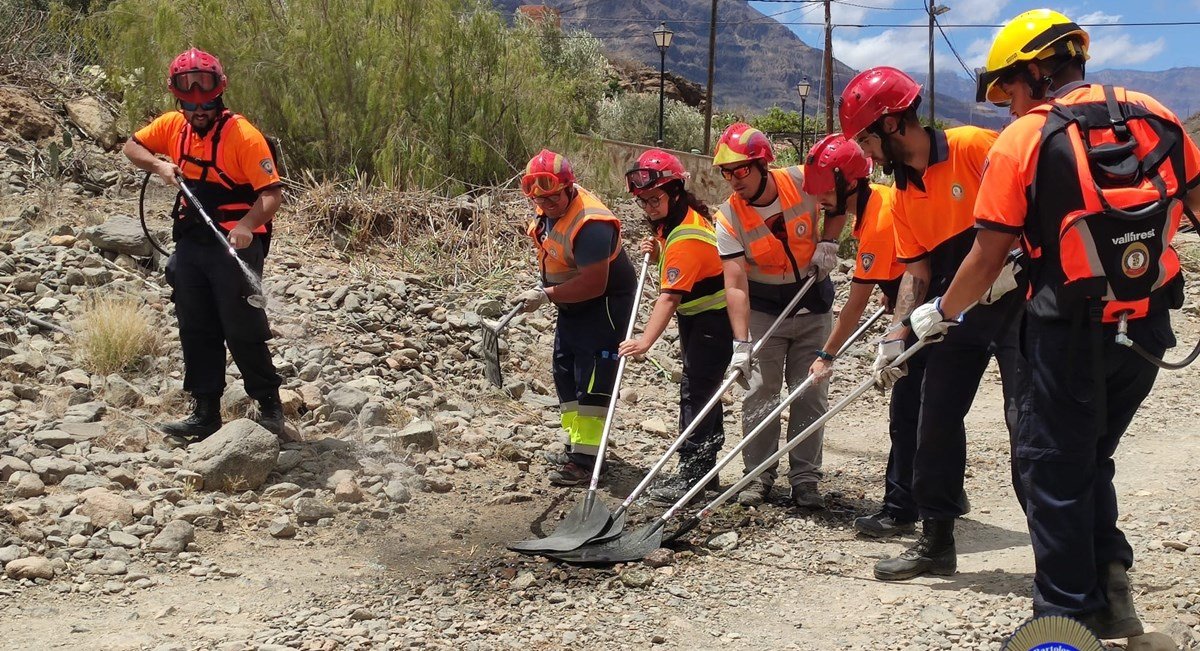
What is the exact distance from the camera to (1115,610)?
3.29 meters

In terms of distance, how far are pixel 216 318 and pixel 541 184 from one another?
183cm

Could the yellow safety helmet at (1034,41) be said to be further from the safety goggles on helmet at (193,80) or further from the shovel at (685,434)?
the safety goggles on helmet at (193,80)

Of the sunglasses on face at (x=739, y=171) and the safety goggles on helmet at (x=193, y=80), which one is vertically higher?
the safety goggles on helmet at (x=193, y=80)

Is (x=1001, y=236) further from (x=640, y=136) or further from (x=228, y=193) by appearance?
(x=640, y=136)

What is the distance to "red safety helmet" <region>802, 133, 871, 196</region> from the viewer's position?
4.77 meters

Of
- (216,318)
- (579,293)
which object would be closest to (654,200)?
(579,293)

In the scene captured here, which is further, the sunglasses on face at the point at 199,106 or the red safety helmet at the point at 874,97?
the sunglasses on face at the point at 199,106

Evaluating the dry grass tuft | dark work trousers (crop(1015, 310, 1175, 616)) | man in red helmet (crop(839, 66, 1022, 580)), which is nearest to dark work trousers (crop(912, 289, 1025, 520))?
man in red helmet (crop(839, 66, 1022, 580))

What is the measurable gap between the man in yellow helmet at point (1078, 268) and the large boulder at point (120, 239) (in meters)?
6.61

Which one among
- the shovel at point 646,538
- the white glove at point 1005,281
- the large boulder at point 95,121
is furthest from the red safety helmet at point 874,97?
the large boulder at point 95,121

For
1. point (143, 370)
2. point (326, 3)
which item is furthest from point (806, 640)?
point (326, 3)

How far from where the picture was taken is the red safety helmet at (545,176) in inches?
211

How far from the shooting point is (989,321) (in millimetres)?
4031

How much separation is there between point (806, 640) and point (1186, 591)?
1371 mm
